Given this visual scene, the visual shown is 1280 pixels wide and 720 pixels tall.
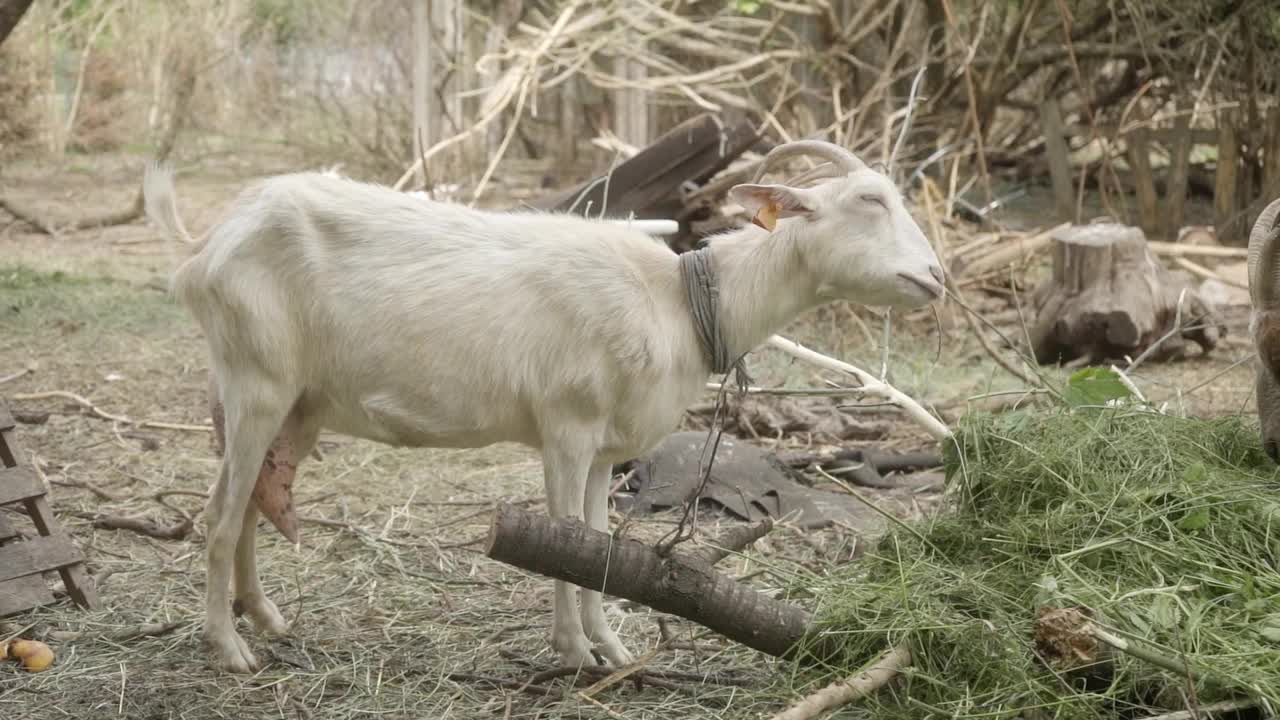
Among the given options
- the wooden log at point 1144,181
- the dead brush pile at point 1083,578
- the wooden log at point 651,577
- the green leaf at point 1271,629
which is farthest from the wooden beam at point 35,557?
the wooden log at point 1144,181

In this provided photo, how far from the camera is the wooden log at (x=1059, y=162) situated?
13891 mm

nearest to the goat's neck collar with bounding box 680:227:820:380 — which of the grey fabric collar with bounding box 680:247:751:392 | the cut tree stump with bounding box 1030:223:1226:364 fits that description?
the grey fabric collar with bounding box 680:247:751:392

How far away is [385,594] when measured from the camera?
507cm

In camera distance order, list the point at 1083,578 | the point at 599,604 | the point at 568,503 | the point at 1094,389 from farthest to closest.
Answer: the point at 1094,389 < the point at 599,604 < the point at 568,503 < the point at 1083,578

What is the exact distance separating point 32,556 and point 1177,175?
11.4 meters

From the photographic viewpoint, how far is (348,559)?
5.46 meters

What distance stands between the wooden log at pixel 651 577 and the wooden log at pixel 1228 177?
33.3ft

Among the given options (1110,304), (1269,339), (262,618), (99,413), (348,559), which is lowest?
(1110,304)

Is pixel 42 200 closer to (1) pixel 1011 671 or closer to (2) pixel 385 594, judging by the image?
(2) pixel 385 594

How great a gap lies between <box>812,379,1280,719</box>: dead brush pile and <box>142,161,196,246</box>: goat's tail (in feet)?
8.57

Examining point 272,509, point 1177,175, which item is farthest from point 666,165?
point 1177,175

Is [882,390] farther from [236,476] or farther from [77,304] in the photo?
[77,304]

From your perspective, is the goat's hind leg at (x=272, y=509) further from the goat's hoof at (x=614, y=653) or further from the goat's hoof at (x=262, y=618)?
the goat's hoof at (x=614, y=653)

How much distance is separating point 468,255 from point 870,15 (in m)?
9.04
